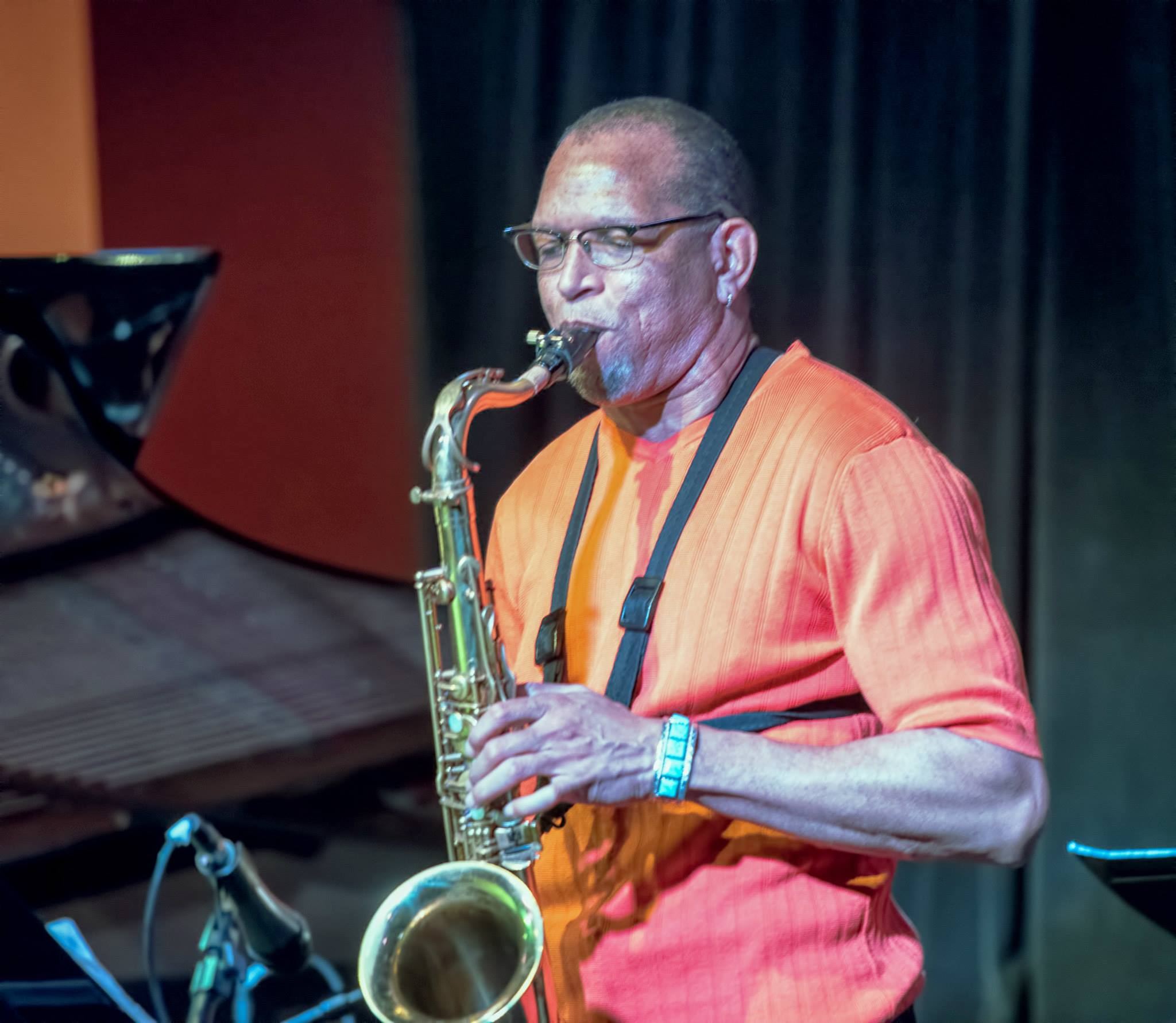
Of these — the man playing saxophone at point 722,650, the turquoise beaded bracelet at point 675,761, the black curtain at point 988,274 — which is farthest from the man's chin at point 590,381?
the black curtain at point 988,274

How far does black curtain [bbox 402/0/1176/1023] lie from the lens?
2.51 m

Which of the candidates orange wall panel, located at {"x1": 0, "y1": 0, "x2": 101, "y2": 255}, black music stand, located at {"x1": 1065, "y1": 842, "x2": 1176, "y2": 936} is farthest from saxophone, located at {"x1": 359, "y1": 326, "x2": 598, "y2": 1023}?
orange wall panel, located at {"x1": 0, "y1": 0, "x2": 101, "y2": 255}

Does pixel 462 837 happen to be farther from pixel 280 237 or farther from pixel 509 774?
pixel 280 237

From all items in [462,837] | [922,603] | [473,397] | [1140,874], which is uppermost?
[473,397]

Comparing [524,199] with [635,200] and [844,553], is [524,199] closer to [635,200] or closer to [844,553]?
[635,200]

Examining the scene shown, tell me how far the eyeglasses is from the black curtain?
1.20 m

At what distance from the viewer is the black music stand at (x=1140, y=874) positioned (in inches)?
72.5

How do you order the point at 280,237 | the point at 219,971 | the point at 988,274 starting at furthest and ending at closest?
the point at 280,237 < the point at 988,274 < the point at 219,971

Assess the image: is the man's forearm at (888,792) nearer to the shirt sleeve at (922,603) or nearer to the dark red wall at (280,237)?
the shirt sleeve at (922,603)

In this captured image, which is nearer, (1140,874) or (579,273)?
(579,273)

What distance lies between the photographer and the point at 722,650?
1.37 meters

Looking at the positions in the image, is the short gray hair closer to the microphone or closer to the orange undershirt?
the orange undershirt

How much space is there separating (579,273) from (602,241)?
6cm

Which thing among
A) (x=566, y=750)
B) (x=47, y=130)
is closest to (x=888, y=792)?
(x=566, y=750)
